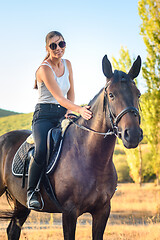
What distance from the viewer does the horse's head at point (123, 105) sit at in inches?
130

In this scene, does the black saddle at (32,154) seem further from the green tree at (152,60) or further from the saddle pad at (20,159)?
the green tree at (152,60)

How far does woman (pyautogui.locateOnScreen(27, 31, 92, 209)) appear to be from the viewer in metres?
4.31

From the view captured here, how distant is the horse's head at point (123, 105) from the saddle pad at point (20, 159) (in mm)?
1626

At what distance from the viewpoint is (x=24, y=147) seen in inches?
194

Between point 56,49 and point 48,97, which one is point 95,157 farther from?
point 56,49

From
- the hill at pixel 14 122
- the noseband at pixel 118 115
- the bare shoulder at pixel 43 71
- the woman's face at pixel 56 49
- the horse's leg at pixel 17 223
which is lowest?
the horse's leg at pixel 17 223

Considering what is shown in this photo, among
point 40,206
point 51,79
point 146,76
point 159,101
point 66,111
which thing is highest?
point 146,76

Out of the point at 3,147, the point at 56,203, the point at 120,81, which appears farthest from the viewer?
the point at 3,147

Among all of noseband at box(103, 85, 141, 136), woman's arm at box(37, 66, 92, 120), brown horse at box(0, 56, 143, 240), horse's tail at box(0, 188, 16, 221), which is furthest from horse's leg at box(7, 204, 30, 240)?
noseband at box(103, 85, 141, 136)

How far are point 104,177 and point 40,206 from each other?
3.40 ft

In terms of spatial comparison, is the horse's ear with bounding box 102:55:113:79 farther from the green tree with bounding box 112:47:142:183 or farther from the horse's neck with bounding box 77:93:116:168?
the green tree with bounding box 112:47:142:183

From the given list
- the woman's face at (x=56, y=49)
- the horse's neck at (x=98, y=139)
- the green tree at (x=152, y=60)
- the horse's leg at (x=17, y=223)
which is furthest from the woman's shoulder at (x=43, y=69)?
the green tree at (x=152, y=60)

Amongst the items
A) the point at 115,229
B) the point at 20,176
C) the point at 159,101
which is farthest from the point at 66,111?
the point at 159,101

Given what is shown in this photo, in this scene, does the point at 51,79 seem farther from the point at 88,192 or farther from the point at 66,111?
the point at 88,192
